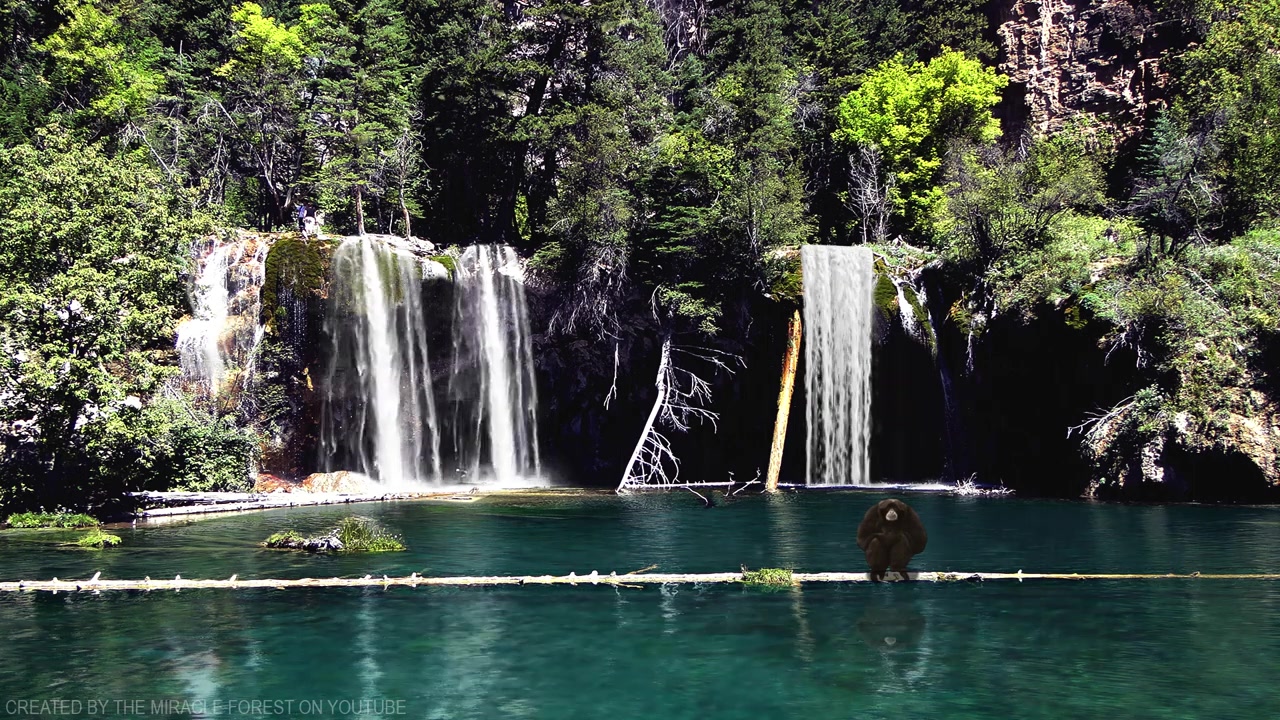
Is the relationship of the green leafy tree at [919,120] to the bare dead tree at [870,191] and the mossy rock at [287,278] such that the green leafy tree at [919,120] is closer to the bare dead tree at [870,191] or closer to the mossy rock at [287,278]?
the bare dead tree at [870,191]

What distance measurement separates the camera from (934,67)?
47469 mm

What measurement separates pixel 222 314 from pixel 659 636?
28.0 metres

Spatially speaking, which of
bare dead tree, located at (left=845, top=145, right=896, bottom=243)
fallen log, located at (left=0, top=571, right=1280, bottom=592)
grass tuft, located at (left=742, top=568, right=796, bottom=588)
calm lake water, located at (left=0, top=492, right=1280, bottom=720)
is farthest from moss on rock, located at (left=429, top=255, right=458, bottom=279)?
grass tuft, located at (left=742, top=568, right=796, bottom=588)

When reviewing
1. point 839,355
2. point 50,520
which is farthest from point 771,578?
point 839,355

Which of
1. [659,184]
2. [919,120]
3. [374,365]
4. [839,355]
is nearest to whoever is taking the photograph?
[839,355]

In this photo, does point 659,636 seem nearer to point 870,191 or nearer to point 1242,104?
point 870,191

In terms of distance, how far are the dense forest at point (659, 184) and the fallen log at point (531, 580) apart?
9500 millimetres

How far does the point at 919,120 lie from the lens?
4712 cm

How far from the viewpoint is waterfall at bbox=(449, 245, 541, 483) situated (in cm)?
3978

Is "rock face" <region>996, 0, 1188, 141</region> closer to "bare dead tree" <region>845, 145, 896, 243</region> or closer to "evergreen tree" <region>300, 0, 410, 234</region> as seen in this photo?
"bare dead tree" <region>845, 145, 896, 243</region>

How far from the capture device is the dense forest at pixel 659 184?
1035 inches

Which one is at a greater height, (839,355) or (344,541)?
(839,355)

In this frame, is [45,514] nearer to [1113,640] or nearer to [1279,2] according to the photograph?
[1113,640]

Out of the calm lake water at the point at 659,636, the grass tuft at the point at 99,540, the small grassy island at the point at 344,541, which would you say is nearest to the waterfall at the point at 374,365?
the calm lake water at the point at 659,636
